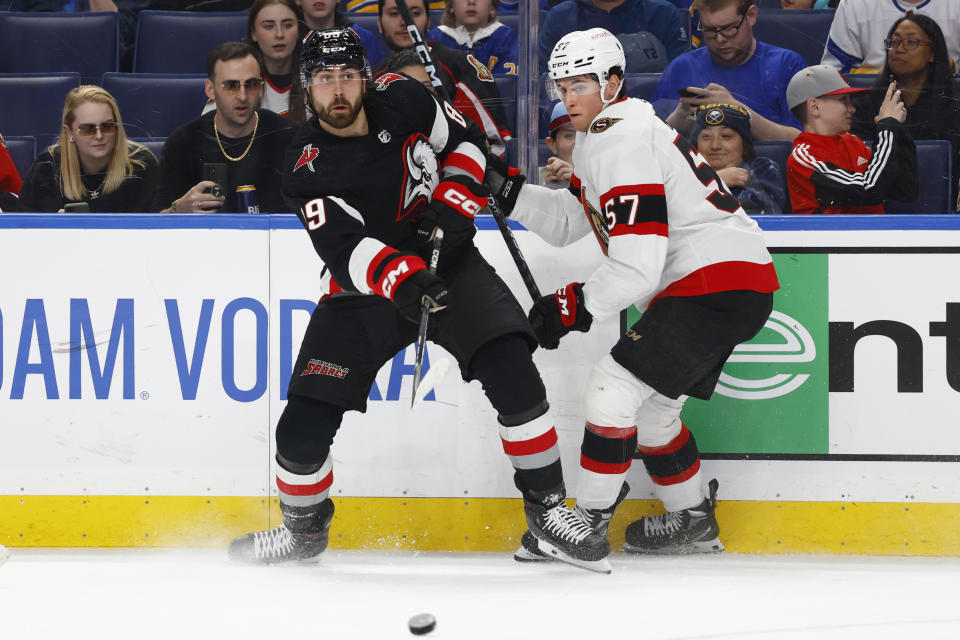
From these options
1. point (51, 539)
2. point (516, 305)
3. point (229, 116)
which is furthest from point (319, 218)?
point (51, 539)

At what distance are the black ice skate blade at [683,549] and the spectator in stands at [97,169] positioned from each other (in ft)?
5.76

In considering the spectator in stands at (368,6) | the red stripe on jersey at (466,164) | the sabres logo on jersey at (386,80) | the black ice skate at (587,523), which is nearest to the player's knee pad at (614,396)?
the black ice skate at (587,523)

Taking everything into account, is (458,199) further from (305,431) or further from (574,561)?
(574,561)

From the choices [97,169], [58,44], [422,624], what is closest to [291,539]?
[422,624]

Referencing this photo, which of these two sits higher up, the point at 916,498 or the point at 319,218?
the point at 319,218

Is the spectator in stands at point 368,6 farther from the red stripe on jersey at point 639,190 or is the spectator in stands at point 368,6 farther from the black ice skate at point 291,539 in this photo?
the black ice skate at point 291,539

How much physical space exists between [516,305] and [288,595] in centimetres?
92

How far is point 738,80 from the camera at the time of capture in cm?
Answer: 311

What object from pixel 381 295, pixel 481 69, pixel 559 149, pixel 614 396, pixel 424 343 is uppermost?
pixel 481 69

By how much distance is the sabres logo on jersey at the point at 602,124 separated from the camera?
263 centimetres

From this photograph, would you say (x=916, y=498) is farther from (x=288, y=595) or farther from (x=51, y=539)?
(x=51, y=539)

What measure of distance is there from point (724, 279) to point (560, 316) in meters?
0.43

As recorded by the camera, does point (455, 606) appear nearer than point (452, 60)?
Yes

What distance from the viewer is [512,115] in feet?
10.1
